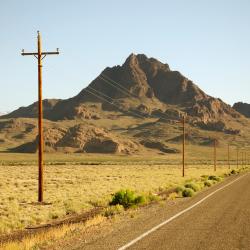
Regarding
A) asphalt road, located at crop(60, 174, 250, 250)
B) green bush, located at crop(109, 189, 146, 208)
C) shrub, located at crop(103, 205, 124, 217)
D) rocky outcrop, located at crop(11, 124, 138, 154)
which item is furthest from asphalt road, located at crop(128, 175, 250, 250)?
rocky outcrop, located at crop(11, 124, 138, 154)

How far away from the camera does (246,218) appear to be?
1750 cm

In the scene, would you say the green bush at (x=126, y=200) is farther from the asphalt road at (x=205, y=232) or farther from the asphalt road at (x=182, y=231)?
the asphalt road at (x=205, y=232)

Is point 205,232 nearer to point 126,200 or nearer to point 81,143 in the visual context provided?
point 126,200

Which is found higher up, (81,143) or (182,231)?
(81,143)

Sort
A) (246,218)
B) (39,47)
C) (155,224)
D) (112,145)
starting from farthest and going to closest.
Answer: (112,145), (39,47), (246,218), (155,224)

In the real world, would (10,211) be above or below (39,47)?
below

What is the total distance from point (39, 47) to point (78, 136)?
557ft

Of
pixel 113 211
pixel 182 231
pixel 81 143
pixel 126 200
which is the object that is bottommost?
pixel 113 211

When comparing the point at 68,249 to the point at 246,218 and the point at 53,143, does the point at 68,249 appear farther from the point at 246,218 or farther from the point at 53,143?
the point at 53,143

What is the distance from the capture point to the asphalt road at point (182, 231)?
1225cm

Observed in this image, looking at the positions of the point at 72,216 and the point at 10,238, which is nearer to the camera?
the point at 10,238

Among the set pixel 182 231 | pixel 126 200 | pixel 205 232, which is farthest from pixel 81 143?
pixel 205 232

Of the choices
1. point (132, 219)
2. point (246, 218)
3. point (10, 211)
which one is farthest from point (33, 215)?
point (246, 218)

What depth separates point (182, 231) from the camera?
1452 centimetres
